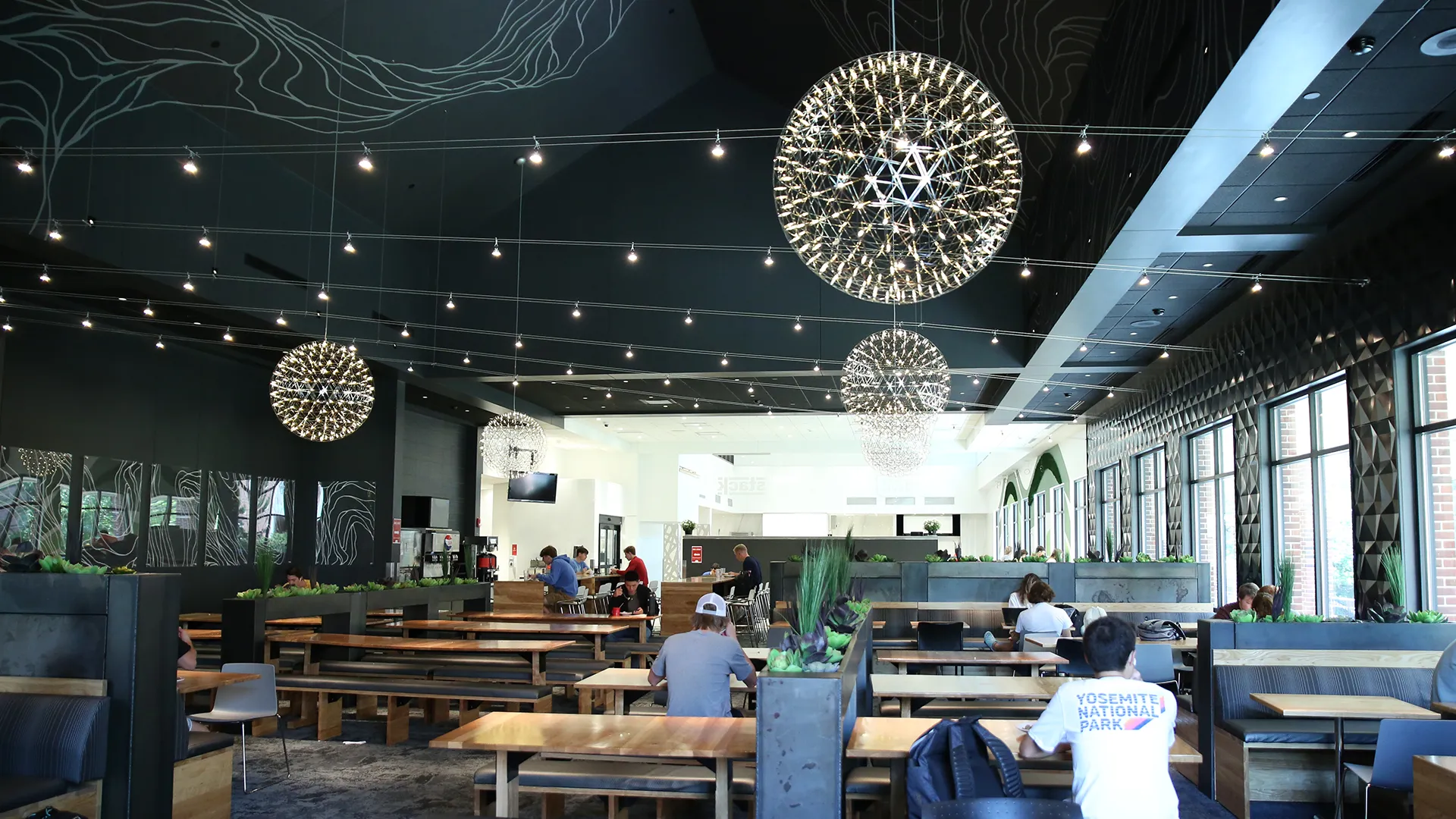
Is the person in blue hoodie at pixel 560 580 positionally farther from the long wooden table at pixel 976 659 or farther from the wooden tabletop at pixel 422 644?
the long wooden table at pixel 976 659

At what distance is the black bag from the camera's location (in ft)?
27.1

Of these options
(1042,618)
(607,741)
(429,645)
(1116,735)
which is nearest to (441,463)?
(429,645)

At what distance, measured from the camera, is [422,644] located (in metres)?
8.00

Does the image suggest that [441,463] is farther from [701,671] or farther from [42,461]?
[701,671]

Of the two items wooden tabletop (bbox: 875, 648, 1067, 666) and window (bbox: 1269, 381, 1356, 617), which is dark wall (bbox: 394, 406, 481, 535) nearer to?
wooden tabletop (bbox: 875, 648, 1067, 666)

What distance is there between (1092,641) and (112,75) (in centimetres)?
896

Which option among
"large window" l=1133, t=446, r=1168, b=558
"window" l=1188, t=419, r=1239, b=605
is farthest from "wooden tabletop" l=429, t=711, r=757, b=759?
"large window" l=1133, t=446, r=1168, b=558

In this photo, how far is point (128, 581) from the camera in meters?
4.25

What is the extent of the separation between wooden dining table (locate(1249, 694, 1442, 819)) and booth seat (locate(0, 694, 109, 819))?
5045mm

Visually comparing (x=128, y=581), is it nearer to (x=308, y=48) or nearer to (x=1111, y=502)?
(x=308, y=48)

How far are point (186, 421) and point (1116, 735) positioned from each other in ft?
39.3

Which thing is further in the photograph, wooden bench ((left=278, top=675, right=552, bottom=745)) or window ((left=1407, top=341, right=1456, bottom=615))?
window ((left=1407, top=341, right=1456, bottom=615))

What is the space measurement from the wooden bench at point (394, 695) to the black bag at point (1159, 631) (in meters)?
4.67

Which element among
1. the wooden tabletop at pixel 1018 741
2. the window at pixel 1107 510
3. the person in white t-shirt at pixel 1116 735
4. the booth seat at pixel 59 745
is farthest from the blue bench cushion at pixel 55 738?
the window at pixel 1107 510
